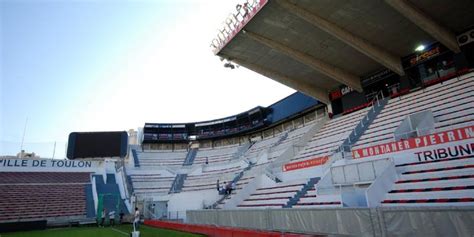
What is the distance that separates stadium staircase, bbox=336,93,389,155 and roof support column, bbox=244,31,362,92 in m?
2.35

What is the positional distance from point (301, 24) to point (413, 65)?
9928 millimetres

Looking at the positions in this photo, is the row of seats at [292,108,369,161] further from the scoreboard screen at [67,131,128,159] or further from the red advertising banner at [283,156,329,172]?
the scoreboard screen at [67,131,128,159]

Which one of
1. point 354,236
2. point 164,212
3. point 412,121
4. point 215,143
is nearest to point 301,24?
point 412,121

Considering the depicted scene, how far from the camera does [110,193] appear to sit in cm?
2789

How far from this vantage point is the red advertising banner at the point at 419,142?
12130 millimetres

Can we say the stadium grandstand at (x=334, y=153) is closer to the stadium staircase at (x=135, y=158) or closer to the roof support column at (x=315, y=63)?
the roof support column at (x=315, y=63)

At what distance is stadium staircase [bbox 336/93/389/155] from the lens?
59.9 feet

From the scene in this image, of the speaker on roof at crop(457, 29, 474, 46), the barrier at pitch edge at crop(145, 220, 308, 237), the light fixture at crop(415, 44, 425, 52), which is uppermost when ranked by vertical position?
the light fixture at crop(415, 44, 425, 52)

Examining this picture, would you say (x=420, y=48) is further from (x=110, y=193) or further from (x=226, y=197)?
(x=110, y=193)

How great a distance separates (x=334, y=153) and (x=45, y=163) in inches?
1227

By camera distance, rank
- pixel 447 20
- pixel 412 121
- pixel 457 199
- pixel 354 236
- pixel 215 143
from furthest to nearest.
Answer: pixel 215 143 → pixel 447 20 → pixel 412 121 → pixel 457 199 → pixel 354 236

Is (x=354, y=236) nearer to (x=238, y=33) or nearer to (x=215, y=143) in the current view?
(x=238, y=33)

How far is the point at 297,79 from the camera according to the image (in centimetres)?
2575

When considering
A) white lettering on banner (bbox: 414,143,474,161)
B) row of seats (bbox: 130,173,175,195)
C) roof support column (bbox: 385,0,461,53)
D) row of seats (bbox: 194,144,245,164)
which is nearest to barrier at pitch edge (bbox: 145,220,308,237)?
white lettering on banner (bbox: 414,143,474,161)
